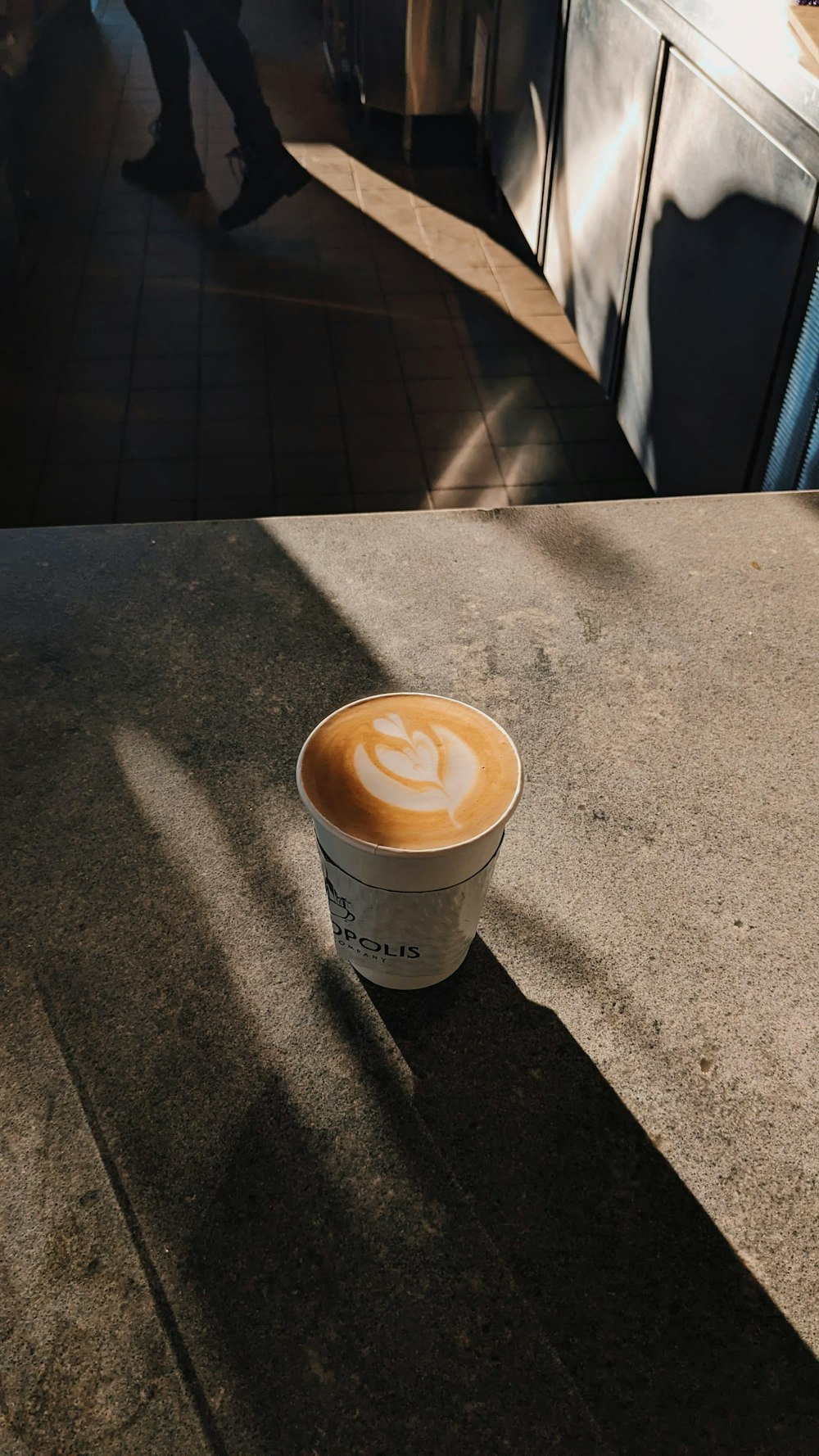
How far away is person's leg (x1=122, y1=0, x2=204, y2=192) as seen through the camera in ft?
15.2

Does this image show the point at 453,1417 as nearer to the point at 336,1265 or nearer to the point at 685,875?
the point at 336,1265

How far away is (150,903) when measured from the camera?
112cm

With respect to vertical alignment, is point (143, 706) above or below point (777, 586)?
below

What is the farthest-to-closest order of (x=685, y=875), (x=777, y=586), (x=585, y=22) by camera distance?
(x=585, y=22) < (x=777, y=586) < (x=685, y=875)

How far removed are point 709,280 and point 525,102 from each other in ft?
6.86

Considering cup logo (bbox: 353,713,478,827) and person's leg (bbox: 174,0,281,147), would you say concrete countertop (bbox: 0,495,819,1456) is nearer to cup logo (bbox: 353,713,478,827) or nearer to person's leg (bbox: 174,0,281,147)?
cup logo (bbox: 353,713,478,827)

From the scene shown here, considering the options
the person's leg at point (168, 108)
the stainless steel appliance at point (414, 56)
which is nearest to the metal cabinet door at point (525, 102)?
the stainless steel appliance at point (414, 56)

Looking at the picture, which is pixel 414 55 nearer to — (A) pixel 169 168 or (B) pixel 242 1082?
(A) pixel 169 168

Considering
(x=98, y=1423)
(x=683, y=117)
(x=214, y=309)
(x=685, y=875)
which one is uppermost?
(x=683, y=117)

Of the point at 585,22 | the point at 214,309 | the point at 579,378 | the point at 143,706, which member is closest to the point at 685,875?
the point at 143,706

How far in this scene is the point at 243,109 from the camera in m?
4.75

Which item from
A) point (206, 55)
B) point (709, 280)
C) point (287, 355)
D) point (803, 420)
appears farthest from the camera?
point (206, 55)

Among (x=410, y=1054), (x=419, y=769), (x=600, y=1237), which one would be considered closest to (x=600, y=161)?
(x=419, y=769)

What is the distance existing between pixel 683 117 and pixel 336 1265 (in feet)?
8.65
